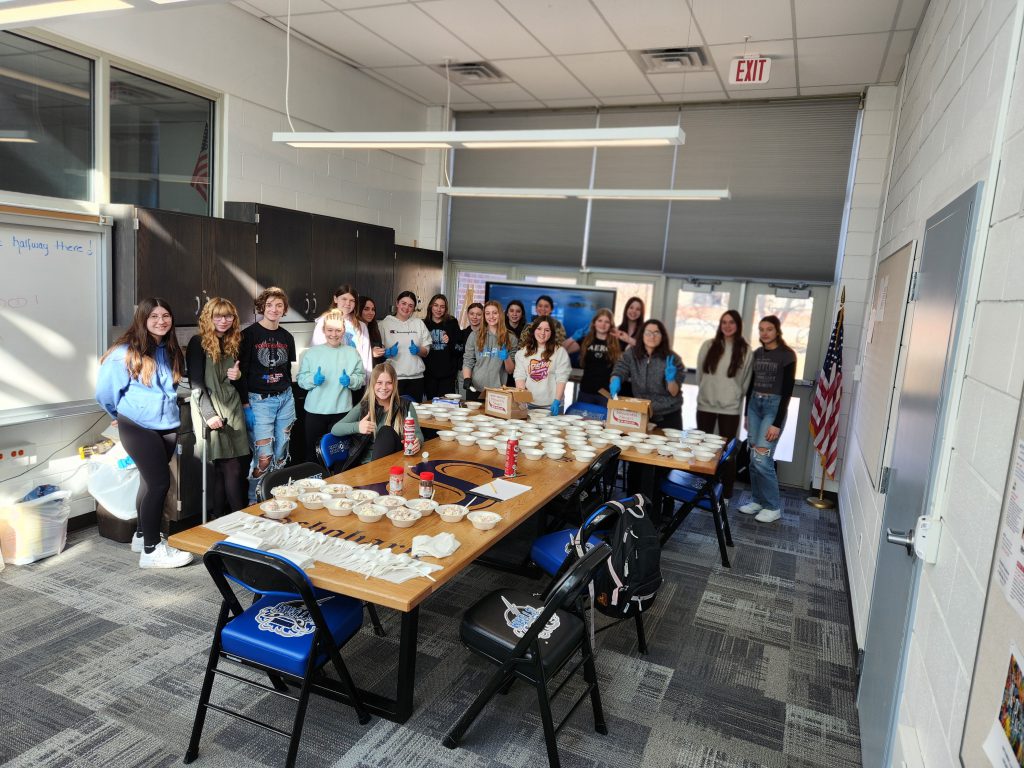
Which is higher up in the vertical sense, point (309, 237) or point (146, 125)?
point (146, 125)

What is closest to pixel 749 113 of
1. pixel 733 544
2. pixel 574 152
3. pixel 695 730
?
pixel 574 152

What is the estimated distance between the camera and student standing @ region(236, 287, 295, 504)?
14.3 ft

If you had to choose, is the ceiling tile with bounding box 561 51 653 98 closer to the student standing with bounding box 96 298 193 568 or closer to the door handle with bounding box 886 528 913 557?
the student standing with bounding box 96 298 193 568

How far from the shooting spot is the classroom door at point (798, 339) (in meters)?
6.17

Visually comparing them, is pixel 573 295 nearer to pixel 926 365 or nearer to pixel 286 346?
pixel 286 346

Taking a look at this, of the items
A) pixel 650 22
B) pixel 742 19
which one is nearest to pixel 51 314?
pixel 650 22

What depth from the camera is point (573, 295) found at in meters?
6.76

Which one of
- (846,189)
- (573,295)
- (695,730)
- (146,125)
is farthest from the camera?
(573,295)

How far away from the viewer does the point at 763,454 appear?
5316mm

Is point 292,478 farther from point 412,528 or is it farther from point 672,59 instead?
point 672,59

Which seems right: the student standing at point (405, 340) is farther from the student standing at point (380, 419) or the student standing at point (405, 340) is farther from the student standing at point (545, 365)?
the student standing at point (380, 419)

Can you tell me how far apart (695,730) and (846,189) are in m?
5.04

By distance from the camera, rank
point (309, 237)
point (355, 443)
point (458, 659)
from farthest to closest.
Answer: point (309, 237), point (355, 443), point (458, 659)

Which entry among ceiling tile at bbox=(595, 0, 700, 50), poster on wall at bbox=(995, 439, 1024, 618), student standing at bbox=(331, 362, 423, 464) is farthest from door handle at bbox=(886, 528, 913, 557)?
ceiling tile at bbox=(595, 0, 700, 50)
